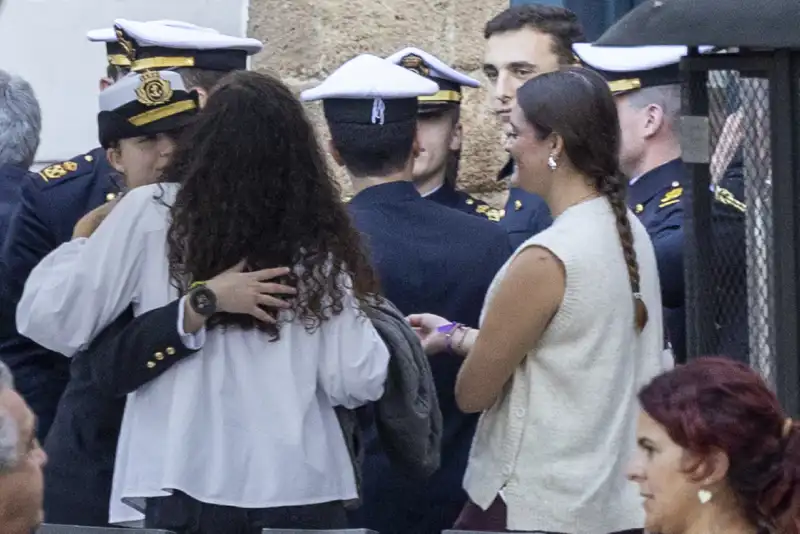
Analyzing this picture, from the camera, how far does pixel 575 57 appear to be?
5016mm

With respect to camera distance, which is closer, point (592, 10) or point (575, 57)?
point (575, 57)

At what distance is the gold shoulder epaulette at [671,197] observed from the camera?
431cm

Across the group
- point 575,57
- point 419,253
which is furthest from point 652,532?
point 575,57

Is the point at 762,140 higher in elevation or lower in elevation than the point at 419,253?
higher

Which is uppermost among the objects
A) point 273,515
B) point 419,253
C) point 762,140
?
point 762,140

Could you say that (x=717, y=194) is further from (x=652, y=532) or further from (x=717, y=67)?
(x=652, y=532)

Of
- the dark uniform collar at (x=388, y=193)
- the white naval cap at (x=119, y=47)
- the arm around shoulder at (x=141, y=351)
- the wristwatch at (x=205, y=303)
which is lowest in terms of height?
the arm around shoulder at (x=141, y=351)

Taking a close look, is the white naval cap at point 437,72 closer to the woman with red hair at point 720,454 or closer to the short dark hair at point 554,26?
the short dark hair at point 554,26

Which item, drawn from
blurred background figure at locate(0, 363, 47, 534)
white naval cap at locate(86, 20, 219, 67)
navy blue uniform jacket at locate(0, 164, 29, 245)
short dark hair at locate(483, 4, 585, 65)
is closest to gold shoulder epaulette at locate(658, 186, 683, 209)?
short dark hair at locate(483, 4, 585, 65)

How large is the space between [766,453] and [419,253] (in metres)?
1.07

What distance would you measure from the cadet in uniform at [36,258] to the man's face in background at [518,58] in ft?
4.19

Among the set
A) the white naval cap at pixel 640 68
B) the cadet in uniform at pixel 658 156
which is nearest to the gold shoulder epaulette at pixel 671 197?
the cadet in uniform at pixel 658 156

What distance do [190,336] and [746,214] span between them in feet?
3.99

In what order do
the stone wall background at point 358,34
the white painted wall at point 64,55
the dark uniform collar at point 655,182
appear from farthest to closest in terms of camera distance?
the white painted wall at point 64,55 → the stone wall background at point 358,34 → the dark uniform collar at point 655,182
